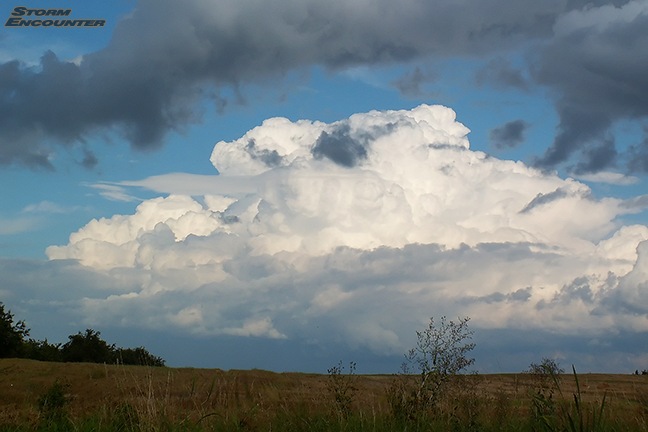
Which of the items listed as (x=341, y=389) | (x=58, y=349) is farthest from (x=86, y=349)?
(x=341, y=389)

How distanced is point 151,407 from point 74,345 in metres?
75.2

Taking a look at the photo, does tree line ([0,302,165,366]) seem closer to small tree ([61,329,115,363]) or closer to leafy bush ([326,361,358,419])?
small tree ([61,329,115,363])

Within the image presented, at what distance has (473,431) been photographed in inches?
416

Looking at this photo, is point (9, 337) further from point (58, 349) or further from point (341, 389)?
point (341, 389)

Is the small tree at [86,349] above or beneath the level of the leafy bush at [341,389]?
above

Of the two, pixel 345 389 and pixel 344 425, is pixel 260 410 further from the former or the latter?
pixel 344 425

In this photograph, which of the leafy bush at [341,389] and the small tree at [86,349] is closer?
the leafy bush at [341,389]

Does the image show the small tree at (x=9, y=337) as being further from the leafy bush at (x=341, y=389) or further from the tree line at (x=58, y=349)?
the leafy bush at (x=341, y=389)

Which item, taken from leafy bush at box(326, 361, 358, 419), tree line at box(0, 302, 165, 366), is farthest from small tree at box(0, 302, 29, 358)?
leafy bush at box(326, 361, 358, 419)

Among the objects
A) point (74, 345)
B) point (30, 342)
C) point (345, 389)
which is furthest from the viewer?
point (30, 342)

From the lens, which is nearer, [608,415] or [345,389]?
[608,415]

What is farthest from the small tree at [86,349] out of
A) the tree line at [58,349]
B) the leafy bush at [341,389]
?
the leafy bush at [341,389]

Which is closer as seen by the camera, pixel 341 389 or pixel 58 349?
pixel 341 389

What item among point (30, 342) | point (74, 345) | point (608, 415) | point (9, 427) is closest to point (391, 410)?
point (608, 415)
